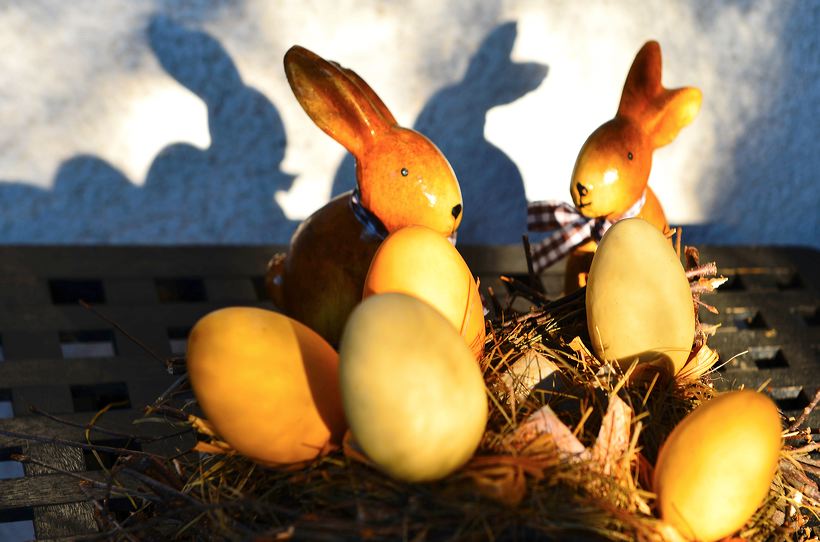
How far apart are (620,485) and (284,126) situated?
0.65 metres

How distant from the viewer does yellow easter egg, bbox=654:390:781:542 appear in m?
0.40

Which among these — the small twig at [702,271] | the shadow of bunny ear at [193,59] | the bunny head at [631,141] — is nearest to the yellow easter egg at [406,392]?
the small twig at [702,271]

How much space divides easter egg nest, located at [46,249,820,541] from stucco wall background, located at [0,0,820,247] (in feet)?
1.42

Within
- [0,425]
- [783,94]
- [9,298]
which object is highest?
[783,94]

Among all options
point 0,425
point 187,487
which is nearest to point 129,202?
point 0,425

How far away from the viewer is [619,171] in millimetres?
678

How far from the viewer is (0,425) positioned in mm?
596

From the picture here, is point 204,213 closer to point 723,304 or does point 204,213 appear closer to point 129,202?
point 129,202

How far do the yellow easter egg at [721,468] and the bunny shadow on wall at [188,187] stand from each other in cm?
65

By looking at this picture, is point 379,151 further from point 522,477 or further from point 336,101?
point 522,477

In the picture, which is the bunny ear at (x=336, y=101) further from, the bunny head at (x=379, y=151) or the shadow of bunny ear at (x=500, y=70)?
the shadow of bunny ear at (x=500, y=70)

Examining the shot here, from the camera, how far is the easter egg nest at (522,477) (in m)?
0.37

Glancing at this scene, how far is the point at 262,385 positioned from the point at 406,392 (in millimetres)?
Result: 76

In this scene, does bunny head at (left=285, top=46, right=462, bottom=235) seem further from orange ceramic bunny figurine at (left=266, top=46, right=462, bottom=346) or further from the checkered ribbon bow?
the checkered ribbon bow
